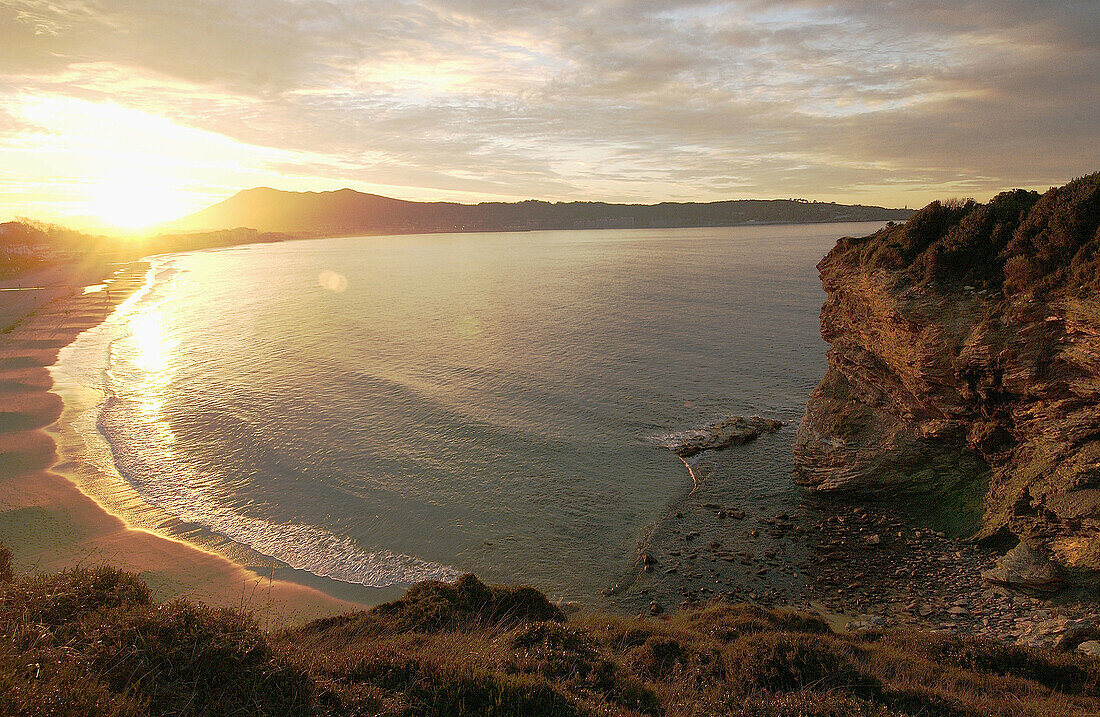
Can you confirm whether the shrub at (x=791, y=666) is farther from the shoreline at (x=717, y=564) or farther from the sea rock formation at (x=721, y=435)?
the sea rock formation at (x=721, y=435)

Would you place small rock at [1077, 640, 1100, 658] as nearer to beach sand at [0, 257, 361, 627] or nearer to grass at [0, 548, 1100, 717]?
grass at [0, 548, 1100, 717]

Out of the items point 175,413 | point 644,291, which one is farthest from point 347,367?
point 644,291

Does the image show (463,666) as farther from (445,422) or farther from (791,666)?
(445,422)

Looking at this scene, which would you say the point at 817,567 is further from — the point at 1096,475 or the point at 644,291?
the point at 644,291

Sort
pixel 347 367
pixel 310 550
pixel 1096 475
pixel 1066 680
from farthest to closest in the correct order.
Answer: pixel 347 367, pixel 310 550, pixel 1096 475, pixel 1066 680

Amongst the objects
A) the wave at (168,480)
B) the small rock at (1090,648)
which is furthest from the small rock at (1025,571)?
the wave at (168,480)

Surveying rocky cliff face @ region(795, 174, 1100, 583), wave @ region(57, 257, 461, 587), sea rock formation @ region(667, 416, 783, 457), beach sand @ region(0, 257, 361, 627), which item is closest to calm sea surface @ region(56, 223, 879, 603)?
wave @ region(57, 257, 461, 587)
